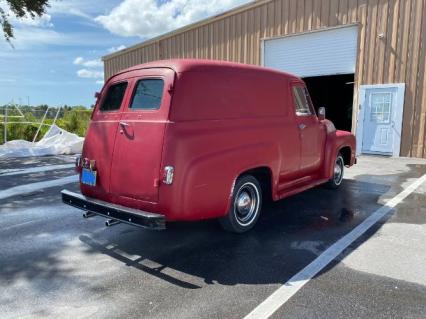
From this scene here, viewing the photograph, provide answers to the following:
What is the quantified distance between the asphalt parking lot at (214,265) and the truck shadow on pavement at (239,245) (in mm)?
13

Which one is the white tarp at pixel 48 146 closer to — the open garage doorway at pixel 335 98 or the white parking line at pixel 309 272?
the white parking line at pixel 309 272

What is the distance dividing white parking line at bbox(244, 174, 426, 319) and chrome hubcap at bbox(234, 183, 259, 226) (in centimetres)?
109

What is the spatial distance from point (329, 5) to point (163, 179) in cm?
1149

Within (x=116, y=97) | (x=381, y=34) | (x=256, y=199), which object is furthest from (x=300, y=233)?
(x=381, y=34)

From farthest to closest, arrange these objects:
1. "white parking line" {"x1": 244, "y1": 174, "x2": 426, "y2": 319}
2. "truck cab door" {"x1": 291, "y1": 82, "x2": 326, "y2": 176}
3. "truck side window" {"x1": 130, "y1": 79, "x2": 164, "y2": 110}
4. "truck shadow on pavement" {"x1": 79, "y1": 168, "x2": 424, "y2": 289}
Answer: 1. "truck cab door" {"x1": 291, "y1": 82, "x2": 326, "y2": 176}
2. "truck side window" {"x1": 130, "y1": 79, "x2": 164, "y2": 110}
3. "truck shadow on pavement" {"x1": 79, "y1": 168, "x2": 424, "y2": 289}
4. "white parking line" {"x1": 244, "y1": 174, "x2": 426, "y2": 319}

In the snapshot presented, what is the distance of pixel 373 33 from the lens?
39.9ft

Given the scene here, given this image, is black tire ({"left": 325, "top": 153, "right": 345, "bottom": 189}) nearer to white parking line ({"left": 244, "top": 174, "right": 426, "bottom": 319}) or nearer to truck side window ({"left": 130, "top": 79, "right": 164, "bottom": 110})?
white parking line ({"left": 244, "top": 174, "right": 426, "bottom": 319})

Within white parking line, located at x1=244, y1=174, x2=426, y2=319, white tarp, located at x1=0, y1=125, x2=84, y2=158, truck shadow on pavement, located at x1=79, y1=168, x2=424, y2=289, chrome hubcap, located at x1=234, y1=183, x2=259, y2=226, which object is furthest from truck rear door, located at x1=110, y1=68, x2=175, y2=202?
white tarp, located at x1=0, y1=125, x2=84, y2=158

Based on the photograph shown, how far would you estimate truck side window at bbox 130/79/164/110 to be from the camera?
412cm

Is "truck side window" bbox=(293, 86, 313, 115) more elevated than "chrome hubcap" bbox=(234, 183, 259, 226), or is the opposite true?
"truck side window" bbox=(293, 86, 313, 115)

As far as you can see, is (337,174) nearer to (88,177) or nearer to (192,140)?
(192,140)

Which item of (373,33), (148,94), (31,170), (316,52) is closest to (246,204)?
(148,94)

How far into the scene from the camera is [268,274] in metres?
3.62

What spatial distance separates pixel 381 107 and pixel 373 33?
246 centimetres
